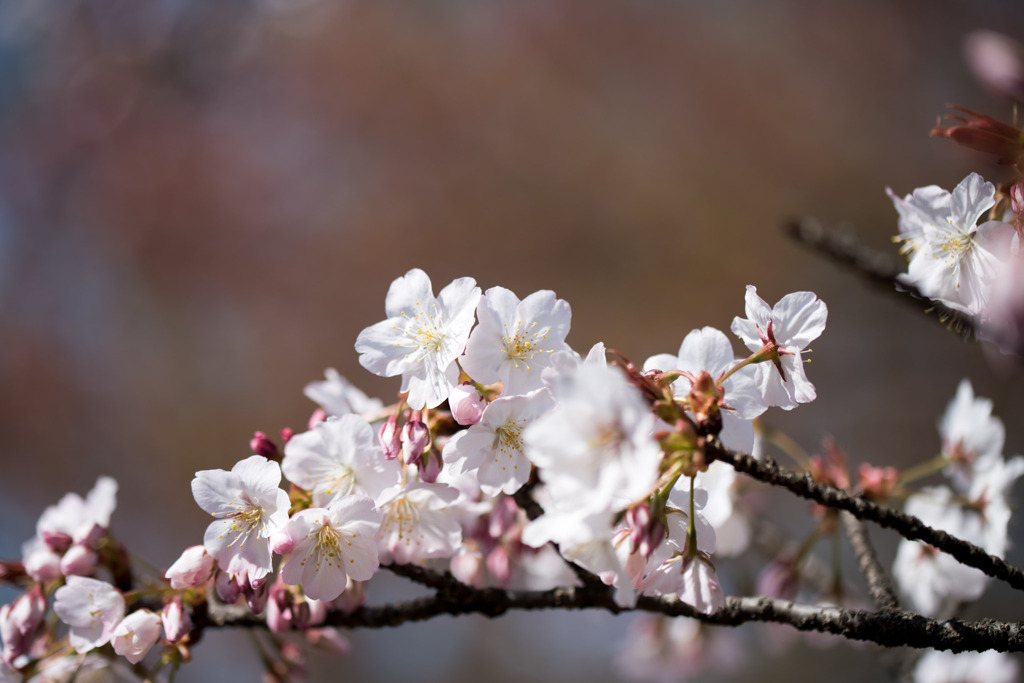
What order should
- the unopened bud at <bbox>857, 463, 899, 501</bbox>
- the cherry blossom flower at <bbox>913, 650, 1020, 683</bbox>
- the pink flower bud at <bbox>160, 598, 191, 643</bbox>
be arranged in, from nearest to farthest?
1. the pink flower bud at <bbox>160, 598, 191, 643</bbox>
2. the unopened bud at <bbox>857, 463, 899, 501</bbox>
3. the cherry blossom flower at <bbox>913, 650, 1020, 683</bbox>

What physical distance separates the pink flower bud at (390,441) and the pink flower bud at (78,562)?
0.37 meters

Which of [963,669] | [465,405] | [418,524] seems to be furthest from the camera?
[963,669]

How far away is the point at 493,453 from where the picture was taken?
1.86 feet

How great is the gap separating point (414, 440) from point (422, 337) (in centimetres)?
9

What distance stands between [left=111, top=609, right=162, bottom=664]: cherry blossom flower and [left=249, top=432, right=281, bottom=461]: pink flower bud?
186 mm

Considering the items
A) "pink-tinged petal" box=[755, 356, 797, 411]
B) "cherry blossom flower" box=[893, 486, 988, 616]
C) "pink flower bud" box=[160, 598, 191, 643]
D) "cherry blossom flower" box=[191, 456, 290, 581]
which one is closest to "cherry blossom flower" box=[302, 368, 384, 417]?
"cherry blossom flower" box=[191, 456, 290, 581]

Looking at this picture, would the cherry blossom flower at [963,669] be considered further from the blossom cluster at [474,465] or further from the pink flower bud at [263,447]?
the pink flower bud at [263,447]

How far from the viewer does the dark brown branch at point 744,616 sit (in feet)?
1.67

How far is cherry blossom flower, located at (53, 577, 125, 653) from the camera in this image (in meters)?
0.65

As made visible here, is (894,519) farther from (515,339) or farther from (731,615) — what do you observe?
(515,339)

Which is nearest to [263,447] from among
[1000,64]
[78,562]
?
[78,562]

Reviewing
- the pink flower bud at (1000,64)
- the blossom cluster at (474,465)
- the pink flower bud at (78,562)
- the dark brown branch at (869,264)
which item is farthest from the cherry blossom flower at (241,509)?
the pink flower bud at (1000,64)

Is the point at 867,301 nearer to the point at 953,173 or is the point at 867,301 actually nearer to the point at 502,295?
the point at 953,173

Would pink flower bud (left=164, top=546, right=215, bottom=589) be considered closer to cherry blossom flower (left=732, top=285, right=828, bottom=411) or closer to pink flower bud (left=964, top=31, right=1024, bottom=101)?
cherry blossom flower (left=732, top=285, right=828, bottom=411)
